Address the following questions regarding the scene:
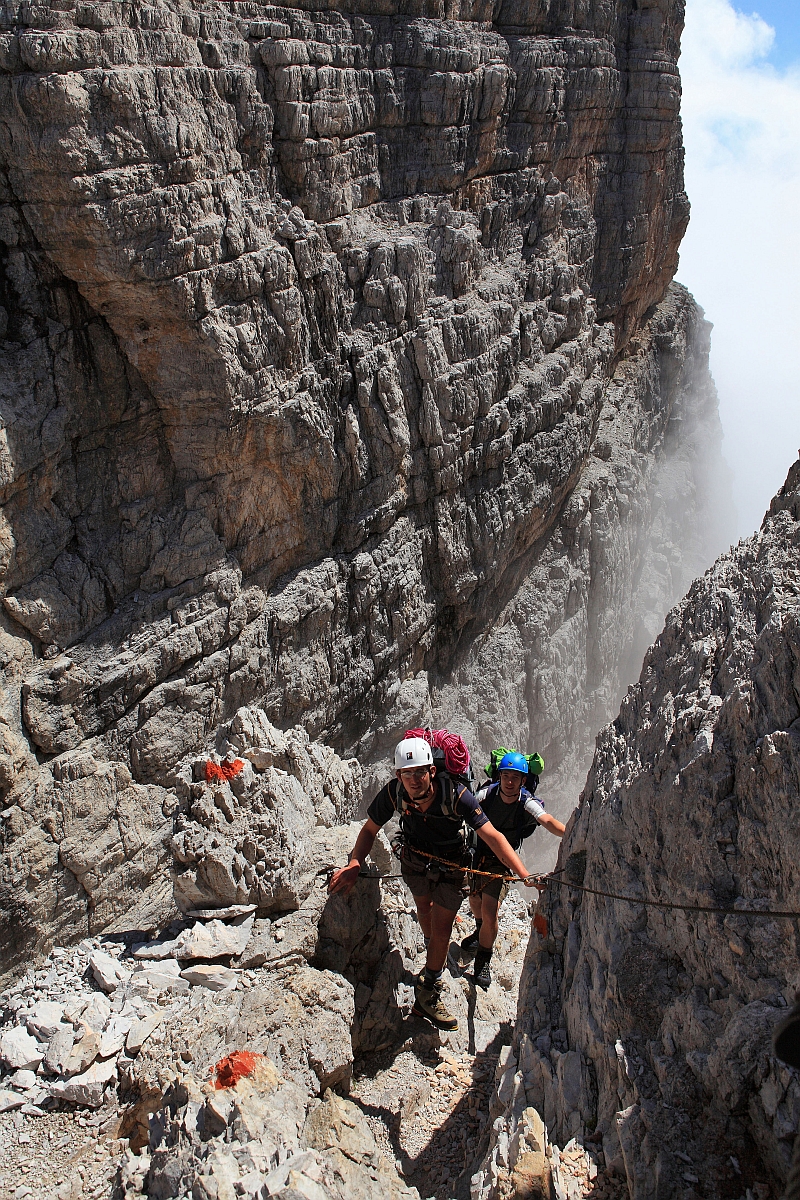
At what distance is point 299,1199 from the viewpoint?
11.6 feet

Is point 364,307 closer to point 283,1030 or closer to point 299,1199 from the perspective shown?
point 283,1030

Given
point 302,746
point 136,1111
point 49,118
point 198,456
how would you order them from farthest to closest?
point 198,456 → point 302,746 → point 49,118 → point 136,1111

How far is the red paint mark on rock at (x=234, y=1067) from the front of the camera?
4.28m

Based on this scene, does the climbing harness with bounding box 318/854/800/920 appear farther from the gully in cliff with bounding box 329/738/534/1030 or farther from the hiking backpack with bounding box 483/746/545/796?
the hiking backpack with bounding box 483/746/545/796

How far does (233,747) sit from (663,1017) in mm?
4822

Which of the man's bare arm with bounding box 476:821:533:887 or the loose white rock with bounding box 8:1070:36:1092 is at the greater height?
the man's bare arm with bounding box 476:821:533:887

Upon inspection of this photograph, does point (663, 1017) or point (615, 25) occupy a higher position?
point (615, 25)

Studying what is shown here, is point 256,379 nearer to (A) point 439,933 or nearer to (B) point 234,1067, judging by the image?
(A) point 439,933

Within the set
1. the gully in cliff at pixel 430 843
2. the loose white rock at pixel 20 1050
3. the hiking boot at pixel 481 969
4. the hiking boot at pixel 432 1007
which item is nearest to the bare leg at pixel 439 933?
the gully in cliff at pixel 430 843

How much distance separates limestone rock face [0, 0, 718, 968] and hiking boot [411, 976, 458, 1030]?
1192 millimetres

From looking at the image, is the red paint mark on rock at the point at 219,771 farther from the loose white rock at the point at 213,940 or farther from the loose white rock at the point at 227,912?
the loose white rock at the point at 213,940

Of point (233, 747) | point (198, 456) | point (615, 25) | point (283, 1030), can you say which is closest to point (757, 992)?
point (283, 1030)

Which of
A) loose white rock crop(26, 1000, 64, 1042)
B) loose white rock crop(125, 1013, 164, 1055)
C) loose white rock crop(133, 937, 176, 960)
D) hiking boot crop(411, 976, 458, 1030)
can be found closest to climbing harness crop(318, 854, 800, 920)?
hiking boot crop(411, 976, 458, 1030)

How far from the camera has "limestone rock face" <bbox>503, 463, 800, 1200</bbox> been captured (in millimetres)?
3256
